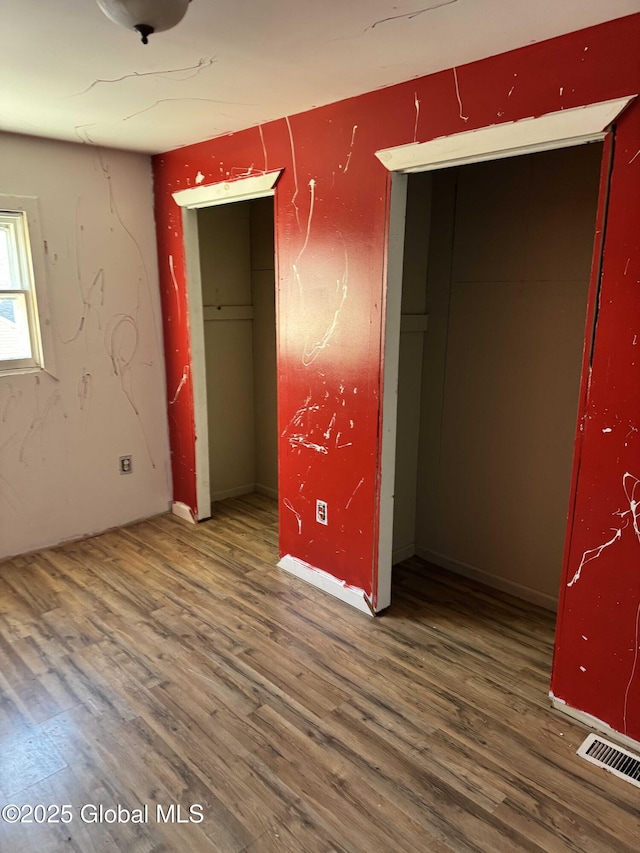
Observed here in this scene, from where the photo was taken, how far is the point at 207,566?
128 inches

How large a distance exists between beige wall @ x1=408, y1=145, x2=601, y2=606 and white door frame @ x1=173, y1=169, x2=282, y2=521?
1.01 m

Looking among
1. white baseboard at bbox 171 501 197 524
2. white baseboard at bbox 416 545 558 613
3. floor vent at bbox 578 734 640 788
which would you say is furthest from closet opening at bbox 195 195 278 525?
floor vent at bbox 578 734 640 788

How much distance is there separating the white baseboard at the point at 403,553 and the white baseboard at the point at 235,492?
1524mm

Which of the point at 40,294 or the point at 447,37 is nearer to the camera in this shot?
the point at 447,37

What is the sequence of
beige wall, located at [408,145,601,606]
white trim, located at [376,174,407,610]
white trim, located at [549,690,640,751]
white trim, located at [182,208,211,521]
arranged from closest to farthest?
white trim, located at [549,690,640,751]
white trim, located at [376,174,407,610]
beige wall, located at [408,145,601,606]
white trim, located at [182,208,211,521]

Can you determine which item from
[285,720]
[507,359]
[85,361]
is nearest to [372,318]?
[507,359]

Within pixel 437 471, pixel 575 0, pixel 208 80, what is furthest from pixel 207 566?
pixel 575 0

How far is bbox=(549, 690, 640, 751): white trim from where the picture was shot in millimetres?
1952

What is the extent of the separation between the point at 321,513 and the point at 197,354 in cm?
138

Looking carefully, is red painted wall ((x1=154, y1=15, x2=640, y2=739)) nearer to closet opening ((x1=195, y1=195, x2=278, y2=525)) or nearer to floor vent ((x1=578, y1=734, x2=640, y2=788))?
floor vent ((x1=578, y1=734, x2=640, y2=788))

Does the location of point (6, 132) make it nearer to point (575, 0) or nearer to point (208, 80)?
point (208, 80)

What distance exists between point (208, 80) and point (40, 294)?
64.9 inches

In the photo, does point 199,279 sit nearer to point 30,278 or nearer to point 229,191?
point 229,191

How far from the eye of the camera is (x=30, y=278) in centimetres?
319
